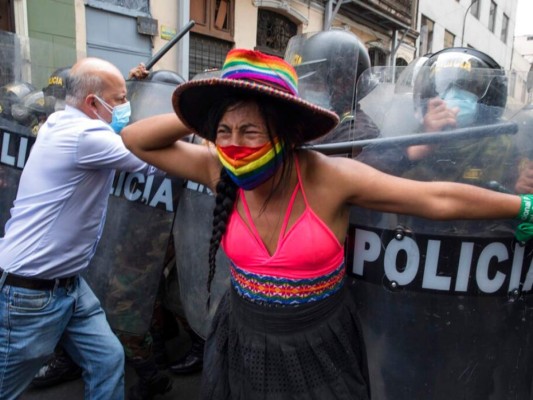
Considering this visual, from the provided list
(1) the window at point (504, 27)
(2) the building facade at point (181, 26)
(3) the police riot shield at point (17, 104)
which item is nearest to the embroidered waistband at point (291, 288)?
(2) the building facade at point (181, 26)

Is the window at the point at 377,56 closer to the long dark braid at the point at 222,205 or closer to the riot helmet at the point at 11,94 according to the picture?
the riot helmet at the point at 11,94

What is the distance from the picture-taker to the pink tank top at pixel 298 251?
125 cm

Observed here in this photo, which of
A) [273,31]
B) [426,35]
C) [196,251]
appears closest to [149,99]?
[196,251]

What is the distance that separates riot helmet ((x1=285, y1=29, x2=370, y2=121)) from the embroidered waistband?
3.36 feet

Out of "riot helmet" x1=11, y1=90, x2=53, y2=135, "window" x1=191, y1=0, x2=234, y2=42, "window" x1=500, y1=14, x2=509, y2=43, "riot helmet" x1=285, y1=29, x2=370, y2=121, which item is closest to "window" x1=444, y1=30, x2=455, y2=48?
"window" x1=500, y1=14, x2=509, y2=43

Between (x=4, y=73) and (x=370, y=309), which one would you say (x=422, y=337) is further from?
(x=4, y=73)

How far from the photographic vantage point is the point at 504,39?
98.3 ft

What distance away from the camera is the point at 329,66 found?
243cm

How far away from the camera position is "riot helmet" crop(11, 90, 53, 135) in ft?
9.85

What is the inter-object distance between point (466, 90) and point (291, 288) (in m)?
0.81

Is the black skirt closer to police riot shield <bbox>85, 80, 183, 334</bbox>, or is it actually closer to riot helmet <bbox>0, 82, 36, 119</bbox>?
police riot shield <bbox>85, 80, 183, 334</bbox>

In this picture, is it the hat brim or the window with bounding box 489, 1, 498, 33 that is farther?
the window with bounding box 489, 1, 498, 33

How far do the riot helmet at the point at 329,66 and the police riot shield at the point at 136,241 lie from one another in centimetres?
79

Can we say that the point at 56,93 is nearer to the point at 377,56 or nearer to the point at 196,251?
the point at 196,251
